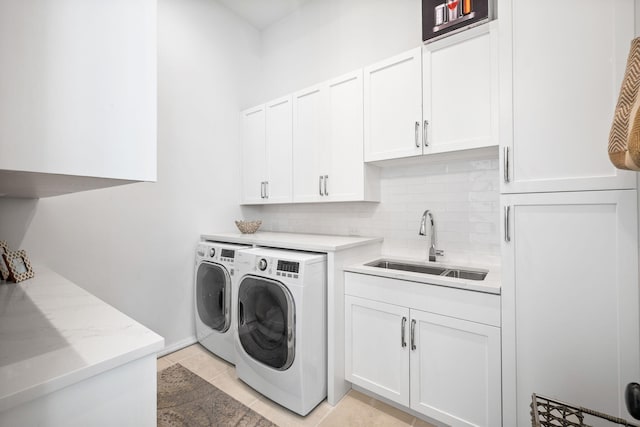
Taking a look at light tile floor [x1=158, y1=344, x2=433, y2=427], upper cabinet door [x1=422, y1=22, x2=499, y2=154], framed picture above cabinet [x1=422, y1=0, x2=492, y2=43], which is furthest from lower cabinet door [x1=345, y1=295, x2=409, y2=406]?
framed picture above cabinet [x1=422, y1=0, x2=492, y2=43]

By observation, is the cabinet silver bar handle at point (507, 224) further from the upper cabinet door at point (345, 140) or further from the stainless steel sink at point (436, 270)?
the upper cabinet door at point (345, 140)

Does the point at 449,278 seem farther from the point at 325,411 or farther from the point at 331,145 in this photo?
the point at 331,145

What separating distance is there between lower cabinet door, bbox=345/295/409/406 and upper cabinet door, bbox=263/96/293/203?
1.30 metres

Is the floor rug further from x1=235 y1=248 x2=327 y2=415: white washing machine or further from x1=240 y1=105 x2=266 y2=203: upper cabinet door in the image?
x1=240 y1=105 x2=266 y2=203: upper cabinet door

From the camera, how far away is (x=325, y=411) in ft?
5.84

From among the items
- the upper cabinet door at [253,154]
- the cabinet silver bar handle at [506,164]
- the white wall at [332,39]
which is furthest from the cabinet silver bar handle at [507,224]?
the upper cabinet door at [253,154]

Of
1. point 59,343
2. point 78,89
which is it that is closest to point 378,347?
point 59,343

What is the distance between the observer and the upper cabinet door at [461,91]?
165 centimetres

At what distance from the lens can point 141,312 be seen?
2338 mm

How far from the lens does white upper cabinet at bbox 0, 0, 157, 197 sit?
425mm

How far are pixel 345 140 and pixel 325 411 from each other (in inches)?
75.0

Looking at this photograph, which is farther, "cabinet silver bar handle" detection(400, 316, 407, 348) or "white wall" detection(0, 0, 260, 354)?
"white wall" detection(0, 0, 260, 354)

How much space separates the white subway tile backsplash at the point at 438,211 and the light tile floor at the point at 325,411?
1062 mm

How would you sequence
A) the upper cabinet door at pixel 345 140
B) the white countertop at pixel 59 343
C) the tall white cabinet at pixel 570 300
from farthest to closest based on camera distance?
the upper cabinet door at pixel 345 140
the tall white cabinet at pixel 570 300
the white countertop at pixel 59 343
